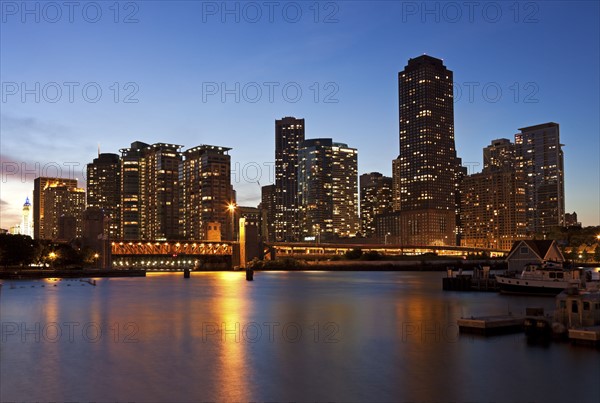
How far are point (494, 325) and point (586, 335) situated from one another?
6566mm

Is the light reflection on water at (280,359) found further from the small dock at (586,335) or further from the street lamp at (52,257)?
the street lamp at (52,257)

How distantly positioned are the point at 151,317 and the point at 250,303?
19219 mm

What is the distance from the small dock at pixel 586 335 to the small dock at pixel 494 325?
5051 mm

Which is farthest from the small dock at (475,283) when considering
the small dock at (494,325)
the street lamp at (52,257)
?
the street lamp at (52,257)

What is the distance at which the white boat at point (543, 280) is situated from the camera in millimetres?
68875

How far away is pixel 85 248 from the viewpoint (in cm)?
17400

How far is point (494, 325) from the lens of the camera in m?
41.8

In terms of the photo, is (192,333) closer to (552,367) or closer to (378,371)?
(378,371)

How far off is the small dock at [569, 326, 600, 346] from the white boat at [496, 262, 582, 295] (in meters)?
31.9

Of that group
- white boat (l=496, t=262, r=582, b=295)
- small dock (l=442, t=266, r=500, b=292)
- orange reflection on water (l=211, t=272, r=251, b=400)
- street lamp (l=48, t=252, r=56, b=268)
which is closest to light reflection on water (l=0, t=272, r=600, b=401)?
orange reflection on water (l=211, t=272, r=251, b=400)

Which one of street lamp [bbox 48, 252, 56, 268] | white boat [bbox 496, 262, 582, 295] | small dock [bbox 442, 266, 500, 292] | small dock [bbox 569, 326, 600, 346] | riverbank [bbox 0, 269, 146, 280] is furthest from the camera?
street lamp [bbox 48, 252, 56, 268]

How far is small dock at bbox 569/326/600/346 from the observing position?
36062 mm

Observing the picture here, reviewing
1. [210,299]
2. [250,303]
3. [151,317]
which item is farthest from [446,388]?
[210,299]

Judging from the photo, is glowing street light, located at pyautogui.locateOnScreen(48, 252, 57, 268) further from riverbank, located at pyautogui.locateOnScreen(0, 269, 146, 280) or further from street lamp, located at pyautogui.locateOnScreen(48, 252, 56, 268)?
riverbank, located at pyautogui.locateOnScreen(0, 269, 146, 280)
